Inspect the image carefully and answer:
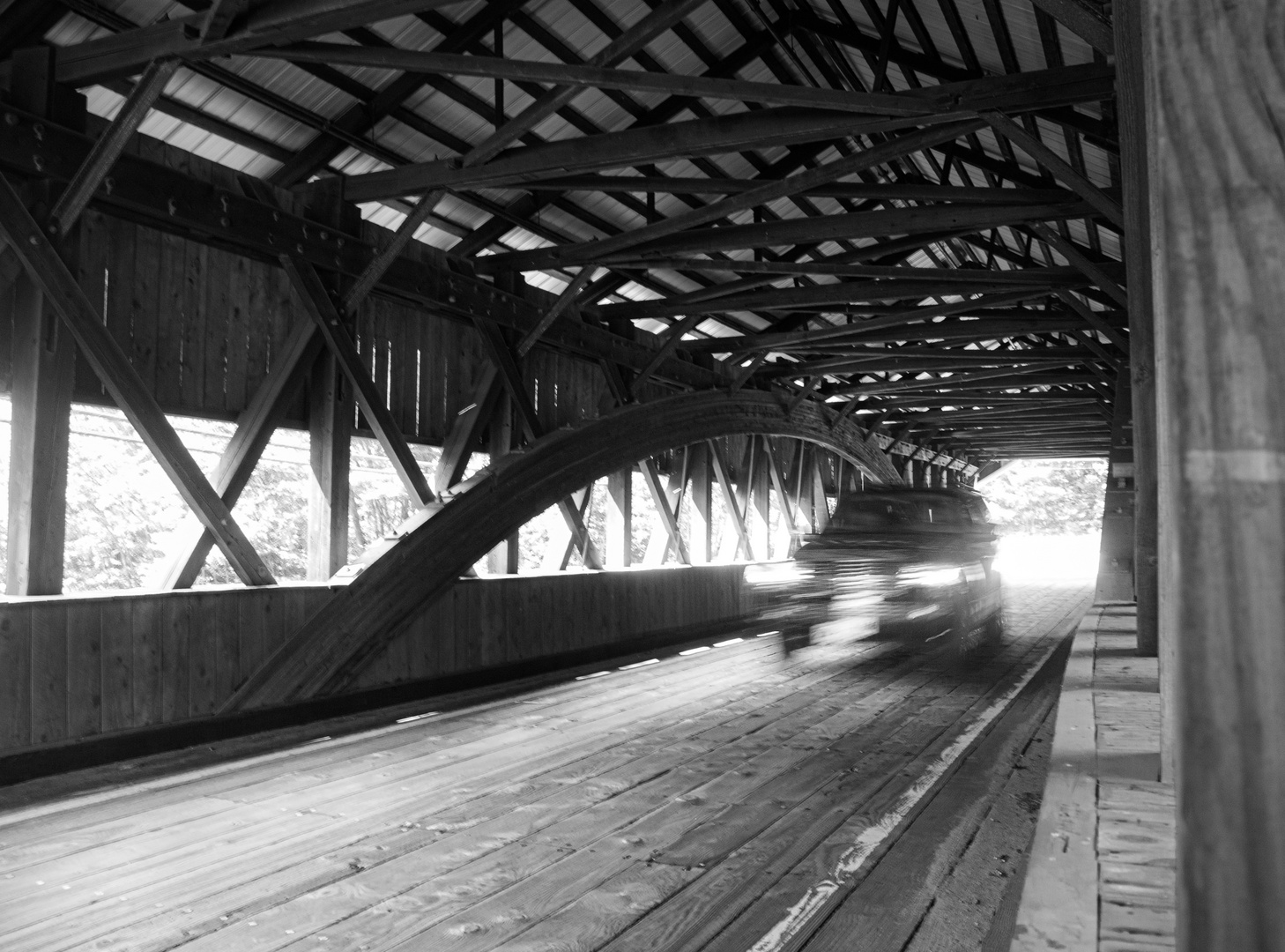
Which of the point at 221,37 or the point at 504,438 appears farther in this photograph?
the point at 504,438

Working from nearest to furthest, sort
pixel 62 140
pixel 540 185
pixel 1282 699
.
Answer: pixel 1282 699 < pixel 62 140 < pixel 540 185

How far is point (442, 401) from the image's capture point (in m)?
9.90

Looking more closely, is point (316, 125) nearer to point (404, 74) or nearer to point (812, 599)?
point (404, 74)

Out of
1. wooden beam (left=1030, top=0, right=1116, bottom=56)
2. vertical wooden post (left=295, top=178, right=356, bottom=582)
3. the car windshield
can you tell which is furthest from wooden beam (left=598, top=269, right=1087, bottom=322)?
wooden beam (left=1030, top=0, right=1116, bottom=56)

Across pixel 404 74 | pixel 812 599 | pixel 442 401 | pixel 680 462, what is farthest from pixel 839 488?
pixel 404 74

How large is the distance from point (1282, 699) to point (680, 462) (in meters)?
14.4

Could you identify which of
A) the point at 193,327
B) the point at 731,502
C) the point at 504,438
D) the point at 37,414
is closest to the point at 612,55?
the point at 193,327

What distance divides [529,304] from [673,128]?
3.79 metres

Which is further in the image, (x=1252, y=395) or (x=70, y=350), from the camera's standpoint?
(x=70, y=350)

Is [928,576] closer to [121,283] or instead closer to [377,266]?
[377,266]

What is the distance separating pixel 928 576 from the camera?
36.2ft

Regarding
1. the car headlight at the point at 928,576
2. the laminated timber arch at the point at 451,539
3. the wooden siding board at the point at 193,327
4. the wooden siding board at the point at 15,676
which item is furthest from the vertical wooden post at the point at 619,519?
the wooden siding board at the point at 15,676

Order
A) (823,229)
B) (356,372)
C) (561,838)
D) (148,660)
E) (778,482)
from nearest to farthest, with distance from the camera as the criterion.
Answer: (561,838) < (148,660) < (356,372) < (823,229) < (778,482)

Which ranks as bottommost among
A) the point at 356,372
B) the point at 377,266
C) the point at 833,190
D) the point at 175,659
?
the point at 175,659
